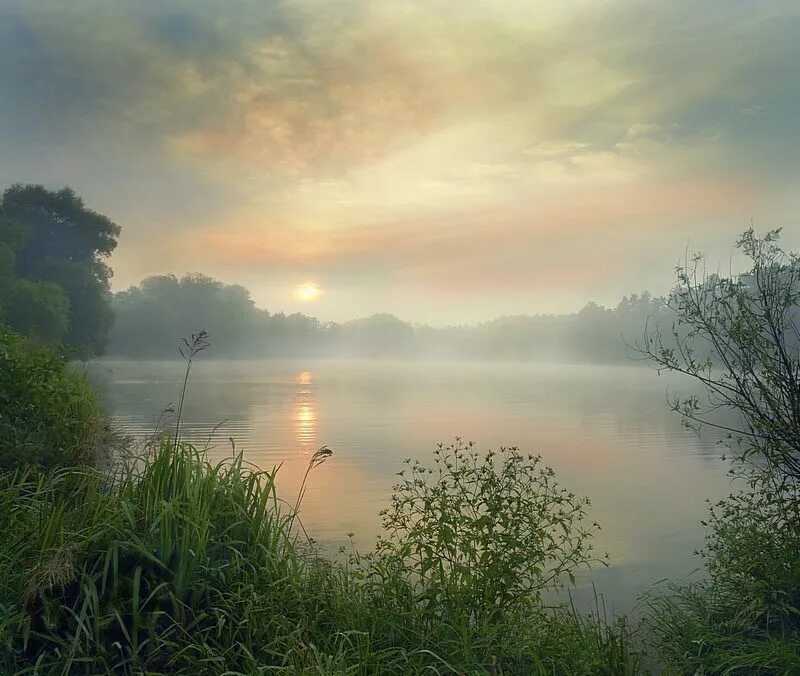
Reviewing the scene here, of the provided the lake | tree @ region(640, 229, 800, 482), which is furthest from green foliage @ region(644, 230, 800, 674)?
the lake

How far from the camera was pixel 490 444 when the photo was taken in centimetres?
827

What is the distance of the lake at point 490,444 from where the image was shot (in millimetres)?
4512

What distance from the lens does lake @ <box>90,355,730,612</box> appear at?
14.8 ft

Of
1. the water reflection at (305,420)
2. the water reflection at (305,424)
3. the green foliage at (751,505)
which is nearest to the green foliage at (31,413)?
the green foliage at (751,505)

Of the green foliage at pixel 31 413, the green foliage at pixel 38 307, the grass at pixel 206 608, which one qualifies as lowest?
the grass at pixel 206 608

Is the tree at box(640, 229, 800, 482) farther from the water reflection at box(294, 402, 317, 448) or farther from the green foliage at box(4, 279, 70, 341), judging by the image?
the green foliage at box(4, 279, 70, 341)

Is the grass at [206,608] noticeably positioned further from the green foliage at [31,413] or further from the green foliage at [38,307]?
the green foliage at [38,307]

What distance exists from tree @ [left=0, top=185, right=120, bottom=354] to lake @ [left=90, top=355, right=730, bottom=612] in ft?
5.46

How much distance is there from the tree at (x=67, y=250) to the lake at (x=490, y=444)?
1665mm

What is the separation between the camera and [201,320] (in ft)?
47.3

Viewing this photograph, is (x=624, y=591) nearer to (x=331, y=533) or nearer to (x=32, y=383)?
(x=331, y=533)

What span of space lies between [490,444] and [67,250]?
484 inches

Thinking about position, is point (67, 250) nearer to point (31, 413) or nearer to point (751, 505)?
point (31, 413)

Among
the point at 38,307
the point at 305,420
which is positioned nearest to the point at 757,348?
the point at 305,420
